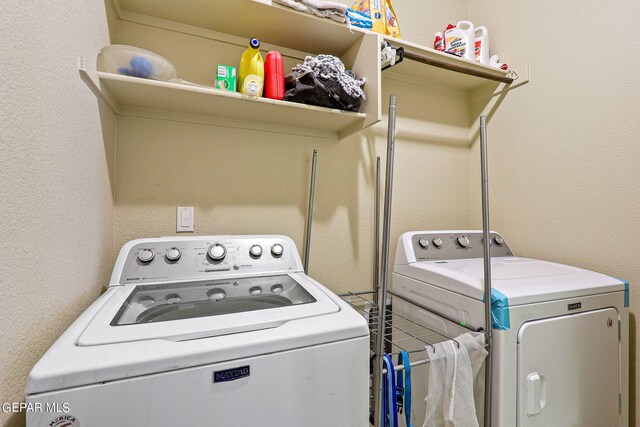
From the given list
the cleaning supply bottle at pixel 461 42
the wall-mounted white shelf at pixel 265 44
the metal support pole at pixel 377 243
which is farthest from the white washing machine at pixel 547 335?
the cleaning supply bottle at pixel 461 42

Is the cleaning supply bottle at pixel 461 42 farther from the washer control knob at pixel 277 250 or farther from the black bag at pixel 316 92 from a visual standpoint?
the washer control knob at pixel 277 250

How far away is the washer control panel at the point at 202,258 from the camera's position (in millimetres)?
1148

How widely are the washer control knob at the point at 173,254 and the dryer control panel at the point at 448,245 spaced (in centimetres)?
111

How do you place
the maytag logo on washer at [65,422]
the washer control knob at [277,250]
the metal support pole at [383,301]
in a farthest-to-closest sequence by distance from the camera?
1. the washer control knob at [277,250]
2. the metal support pole at [383,301]
3. the maytag logo on washer at [65,422]

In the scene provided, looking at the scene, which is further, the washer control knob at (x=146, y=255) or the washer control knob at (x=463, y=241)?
the washer control knob at (x=463, y=241)

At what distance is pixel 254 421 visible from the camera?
2.24ft

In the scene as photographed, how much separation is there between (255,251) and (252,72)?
2.52 feet

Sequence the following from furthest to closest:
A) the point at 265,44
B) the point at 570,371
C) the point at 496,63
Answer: the point at 496,63, the point at 265,44, the point at 570,371

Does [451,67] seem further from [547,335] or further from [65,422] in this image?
[65,422]

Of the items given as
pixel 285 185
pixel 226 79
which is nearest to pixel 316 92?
pixel 226 79

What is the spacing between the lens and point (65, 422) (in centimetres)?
56

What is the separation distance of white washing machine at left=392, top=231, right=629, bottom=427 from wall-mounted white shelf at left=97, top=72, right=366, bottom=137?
0.90 m

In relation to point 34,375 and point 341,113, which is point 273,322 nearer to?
point 34,375

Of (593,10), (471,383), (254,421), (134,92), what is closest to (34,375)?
(254,421)
